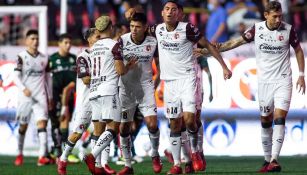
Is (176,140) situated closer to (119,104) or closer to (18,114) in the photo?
(119,104)

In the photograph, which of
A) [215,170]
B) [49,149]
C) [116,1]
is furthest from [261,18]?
[215,170]

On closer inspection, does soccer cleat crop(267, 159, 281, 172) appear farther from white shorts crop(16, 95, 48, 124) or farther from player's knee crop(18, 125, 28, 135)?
player's knee crop(18, 125, 28, 135)

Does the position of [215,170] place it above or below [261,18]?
below

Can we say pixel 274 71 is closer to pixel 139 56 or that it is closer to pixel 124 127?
pixel 139 56

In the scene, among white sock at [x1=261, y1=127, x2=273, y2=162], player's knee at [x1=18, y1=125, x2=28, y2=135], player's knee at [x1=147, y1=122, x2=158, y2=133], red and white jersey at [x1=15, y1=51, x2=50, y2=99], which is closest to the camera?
player's knee at [x1=147, y1=122, x2=158, y2=133]

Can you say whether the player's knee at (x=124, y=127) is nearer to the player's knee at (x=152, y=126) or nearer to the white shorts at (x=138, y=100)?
the white shorts at (x=138, y=100)

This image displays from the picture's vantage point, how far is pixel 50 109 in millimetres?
22078

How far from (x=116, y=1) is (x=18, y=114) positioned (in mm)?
7296

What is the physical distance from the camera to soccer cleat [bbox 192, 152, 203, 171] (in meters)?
18.0

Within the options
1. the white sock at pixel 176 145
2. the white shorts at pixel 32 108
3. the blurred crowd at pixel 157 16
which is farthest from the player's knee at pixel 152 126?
the blurred crowd at pixel 157 16

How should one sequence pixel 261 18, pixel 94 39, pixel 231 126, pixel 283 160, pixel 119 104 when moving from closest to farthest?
pixel 119 104
pixel 94 39
pixel 283 160
pixel 231 126
pixel 261 18

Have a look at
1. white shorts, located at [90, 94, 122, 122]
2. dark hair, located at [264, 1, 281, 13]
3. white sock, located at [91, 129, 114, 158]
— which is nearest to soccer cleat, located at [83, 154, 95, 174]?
white sock, located at [91, 129, 114, 158]

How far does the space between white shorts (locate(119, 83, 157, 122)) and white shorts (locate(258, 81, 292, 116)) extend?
1618 mm

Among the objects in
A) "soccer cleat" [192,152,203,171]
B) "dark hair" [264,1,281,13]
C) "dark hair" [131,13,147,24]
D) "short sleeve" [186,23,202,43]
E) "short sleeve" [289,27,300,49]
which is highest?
"dark hair" [264,1,281,13]
